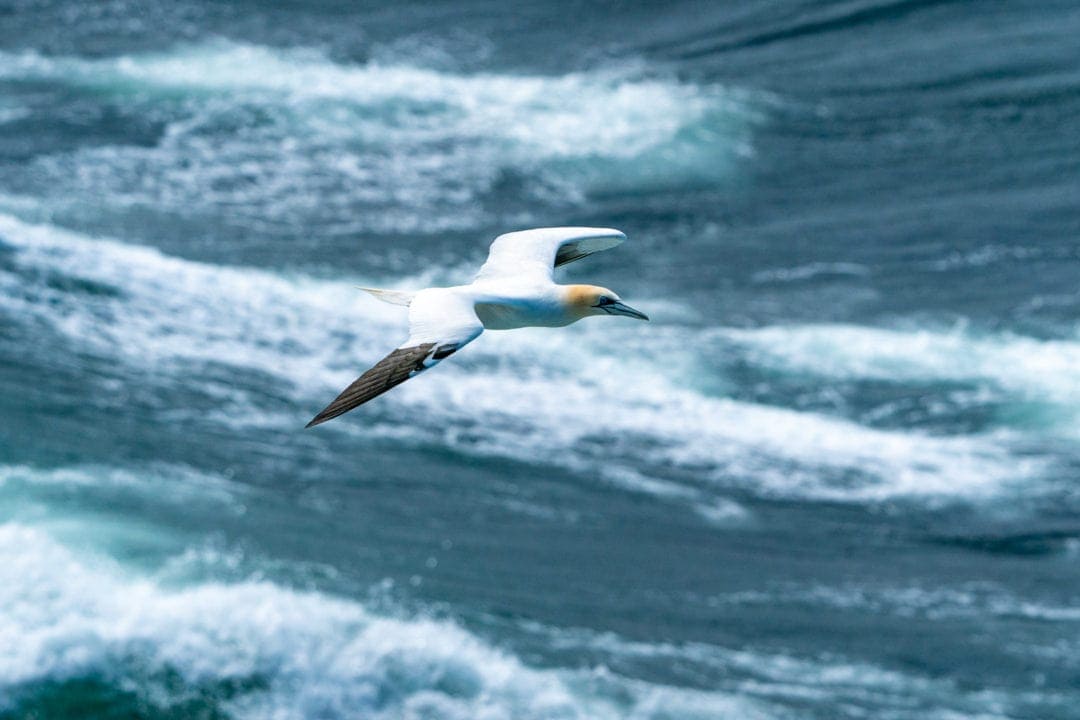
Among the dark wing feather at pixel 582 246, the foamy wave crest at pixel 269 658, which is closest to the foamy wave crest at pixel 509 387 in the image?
the foamy wave crest at pixel 269 658

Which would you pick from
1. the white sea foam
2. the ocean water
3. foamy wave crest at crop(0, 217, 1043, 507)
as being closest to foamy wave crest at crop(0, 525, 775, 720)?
the ocean water

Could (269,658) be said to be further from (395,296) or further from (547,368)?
(547,368)

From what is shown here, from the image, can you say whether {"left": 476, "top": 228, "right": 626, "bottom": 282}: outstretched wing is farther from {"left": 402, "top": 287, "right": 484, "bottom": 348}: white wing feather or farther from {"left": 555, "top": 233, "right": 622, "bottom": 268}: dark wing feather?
{"left": 402, "top": 287, "right": 484, "bottom": 348}: white wing feather

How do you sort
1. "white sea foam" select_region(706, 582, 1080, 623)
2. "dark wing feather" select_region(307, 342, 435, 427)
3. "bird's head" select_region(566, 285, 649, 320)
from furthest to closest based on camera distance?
"white sea foam" select_region(706, 582, 1080, 623) < "bird's head" select_region(566, 285, 649, 320) < "dark wing feather" select_region(307, 342, 435, 427)

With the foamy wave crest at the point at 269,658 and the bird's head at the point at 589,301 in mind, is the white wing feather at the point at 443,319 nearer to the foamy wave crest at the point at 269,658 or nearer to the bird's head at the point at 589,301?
the bird's head at the point at 589,301

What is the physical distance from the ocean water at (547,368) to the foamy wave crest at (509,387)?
0.09 m

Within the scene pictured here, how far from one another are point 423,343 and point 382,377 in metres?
0.67

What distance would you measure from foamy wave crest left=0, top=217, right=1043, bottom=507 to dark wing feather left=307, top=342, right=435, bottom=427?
1356 centimetres

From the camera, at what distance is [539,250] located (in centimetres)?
1533

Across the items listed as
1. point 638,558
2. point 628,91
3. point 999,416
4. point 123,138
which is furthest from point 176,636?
point 628,91

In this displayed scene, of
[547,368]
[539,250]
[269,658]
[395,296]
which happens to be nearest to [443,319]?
[395,296]

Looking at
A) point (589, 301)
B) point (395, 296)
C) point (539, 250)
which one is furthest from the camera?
point (539, 250)

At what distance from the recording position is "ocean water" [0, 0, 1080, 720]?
2180cm

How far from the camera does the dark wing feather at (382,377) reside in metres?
11.4
